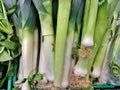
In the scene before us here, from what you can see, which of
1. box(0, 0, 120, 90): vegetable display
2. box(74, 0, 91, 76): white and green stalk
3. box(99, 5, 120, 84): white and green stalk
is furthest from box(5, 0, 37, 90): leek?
box(99, 5, 120, 84): white and green stalk

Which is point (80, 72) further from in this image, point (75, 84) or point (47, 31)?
point (47, 31)

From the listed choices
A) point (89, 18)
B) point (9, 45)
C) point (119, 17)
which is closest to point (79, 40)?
point (89, 18)

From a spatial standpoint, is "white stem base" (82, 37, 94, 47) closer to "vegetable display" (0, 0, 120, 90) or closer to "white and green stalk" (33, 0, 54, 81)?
"vegetable display" (0, 0, 120, 90)

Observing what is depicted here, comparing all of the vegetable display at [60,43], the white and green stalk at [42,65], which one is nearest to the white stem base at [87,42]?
the vegetable display at [60,43]

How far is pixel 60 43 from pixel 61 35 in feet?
0.12

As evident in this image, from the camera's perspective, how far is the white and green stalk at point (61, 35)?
1.30 meters

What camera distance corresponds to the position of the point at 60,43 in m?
1.31

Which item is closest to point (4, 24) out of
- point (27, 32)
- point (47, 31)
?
point (27, 32)

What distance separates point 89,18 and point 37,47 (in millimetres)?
311

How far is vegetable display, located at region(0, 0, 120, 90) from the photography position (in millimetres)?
1315

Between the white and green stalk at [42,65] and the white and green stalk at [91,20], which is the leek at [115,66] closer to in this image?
the white and green stalk at [91,20]

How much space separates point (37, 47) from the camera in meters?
1.44

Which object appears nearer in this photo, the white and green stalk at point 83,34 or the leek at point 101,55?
the white and green stalk at point 83,34

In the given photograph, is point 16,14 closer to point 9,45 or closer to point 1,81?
point 9,45
